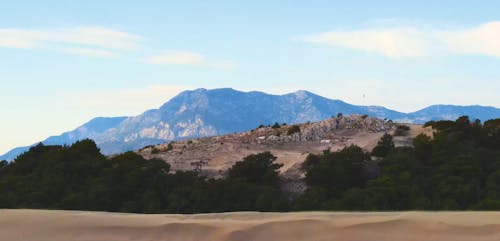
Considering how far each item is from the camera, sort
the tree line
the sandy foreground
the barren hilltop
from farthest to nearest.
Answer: the barren hilltop
the tree line
the sandy foreground

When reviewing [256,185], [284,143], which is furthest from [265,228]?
[284,143]

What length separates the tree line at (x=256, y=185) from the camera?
12305mm

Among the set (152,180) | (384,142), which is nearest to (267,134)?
(384,142)

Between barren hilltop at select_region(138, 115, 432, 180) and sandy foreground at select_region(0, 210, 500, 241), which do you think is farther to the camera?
barren hilltop at select_region(138, 115, 432, 180)

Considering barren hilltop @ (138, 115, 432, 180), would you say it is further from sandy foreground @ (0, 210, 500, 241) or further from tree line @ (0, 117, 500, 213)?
sandy foreground @ (0, 210, 500, 241)

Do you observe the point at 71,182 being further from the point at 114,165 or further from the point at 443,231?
the point at 443,231

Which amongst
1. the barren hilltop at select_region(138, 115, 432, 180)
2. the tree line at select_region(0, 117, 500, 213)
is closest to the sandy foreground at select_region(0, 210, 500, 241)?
the tree line at select_region(0, 117, 500, 213)

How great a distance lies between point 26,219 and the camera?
5203 mm

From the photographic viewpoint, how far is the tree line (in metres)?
12.3

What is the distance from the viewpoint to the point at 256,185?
48.1ft

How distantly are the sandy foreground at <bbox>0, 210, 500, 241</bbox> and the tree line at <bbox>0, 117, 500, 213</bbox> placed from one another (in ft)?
21.6

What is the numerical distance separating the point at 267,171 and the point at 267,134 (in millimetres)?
11641

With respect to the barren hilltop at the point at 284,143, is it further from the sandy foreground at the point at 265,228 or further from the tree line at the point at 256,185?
the sandy foreground at the point at 265,228

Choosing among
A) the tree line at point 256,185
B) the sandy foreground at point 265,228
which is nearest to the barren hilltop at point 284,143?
the tree line at point 256,185
